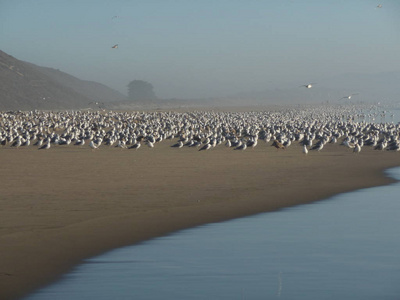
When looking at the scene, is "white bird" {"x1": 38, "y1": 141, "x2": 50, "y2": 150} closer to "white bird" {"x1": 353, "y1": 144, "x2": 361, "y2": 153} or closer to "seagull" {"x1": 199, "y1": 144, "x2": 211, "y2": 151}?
"seagull" {"x1": 199, "y1": 144, "x2": 211, "y2": 151}

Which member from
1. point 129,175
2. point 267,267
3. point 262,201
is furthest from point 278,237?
point 129,175

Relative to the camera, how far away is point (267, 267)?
509 inches

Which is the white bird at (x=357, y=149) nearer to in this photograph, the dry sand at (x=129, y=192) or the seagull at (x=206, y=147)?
the dry sand at (x=129, y=192)

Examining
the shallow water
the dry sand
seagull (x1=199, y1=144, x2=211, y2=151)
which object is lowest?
the shallow water

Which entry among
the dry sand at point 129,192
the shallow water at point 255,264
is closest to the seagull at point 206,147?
the dry sand at point 129,192

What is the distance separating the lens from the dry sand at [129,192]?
14391mm

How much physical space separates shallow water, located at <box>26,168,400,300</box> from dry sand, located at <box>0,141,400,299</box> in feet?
2.09

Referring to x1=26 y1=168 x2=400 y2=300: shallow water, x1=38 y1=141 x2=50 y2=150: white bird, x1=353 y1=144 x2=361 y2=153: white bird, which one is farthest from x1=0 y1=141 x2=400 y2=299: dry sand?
x1=38 y1=141 x2=50 y2=150: white bird

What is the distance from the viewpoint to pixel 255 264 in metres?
13.2

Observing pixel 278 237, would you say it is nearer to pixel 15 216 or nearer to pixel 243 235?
pixel 243 235

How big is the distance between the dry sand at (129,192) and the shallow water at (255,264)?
64cm

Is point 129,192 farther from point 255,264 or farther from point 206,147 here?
point 206,147

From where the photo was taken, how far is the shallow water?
11.3m

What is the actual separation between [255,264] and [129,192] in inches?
407
